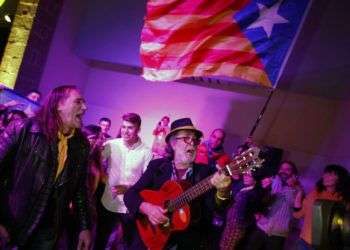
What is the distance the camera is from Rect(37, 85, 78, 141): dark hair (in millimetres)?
3672

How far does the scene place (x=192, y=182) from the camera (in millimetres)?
4242

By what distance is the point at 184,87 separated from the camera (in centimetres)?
1277

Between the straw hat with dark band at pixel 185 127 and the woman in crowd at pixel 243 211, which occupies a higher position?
the straw hat with dark band at pixel 185 127

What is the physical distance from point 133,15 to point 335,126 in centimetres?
597

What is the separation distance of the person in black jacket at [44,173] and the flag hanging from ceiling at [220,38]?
2198 millimetres

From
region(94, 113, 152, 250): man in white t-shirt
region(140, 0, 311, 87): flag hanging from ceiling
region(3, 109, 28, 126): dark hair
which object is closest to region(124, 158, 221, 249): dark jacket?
region(94, 113, 152, 250): man in white t-shirt

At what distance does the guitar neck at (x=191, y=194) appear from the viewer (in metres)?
3.92

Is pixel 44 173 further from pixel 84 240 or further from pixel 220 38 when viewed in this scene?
pixel 220 38

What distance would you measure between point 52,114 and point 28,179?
0.59 metres

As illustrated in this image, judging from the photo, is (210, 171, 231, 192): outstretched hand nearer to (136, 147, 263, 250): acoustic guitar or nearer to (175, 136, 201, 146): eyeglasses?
(136, 147, 263, 250): acoustic guitar

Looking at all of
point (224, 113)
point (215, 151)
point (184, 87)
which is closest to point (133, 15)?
point (184, 87)

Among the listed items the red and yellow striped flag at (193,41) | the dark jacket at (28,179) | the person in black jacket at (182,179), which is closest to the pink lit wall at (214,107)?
the red and yellow striped flag at (193,41)

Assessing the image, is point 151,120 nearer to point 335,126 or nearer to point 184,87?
point 184,87

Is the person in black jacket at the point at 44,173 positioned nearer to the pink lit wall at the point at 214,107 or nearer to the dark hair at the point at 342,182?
the dark hair at the point at 342,182
